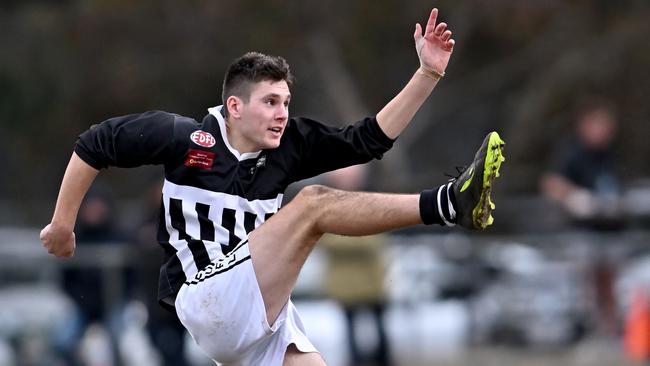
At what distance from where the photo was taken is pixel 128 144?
21.6ft

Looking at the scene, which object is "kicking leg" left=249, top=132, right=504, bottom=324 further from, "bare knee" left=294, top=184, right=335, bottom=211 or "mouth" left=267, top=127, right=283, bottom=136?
"mouth" left=267, top=127, right=283, bottom=136

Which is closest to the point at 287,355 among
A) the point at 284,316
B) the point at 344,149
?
the point at 284,316

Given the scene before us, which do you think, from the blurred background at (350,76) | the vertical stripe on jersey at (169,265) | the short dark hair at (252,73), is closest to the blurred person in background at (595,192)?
the blurred background at (350,76)

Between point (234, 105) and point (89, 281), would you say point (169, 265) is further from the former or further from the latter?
point (89, 281)

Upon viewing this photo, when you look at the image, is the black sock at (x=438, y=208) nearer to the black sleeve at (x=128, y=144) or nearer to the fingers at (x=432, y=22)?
the fingers at (x=432, y=22)

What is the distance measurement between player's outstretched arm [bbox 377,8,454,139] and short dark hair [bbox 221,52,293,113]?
519 mm

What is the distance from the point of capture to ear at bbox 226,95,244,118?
666 cm

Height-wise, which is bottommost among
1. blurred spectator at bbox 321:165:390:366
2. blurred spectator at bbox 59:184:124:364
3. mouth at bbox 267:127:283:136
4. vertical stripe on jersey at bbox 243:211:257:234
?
blurred spectator at bbox 59:184:124:364

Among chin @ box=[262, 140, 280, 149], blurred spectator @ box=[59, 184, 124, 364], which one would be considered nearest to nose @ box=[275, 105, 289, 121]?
chin @ box=[262, 140, 280, 149]

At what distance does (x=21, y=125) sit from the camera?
86.8 feet

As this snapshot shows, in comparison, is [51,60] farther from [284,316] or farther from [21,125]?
[284,316]

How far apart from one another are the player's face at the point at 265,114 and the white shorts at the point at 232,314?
21.2 inches

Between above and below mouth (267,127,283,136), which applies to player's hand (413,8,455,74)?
above

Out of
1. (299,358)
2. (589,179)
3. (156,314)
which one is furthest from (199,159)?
(589,179)
